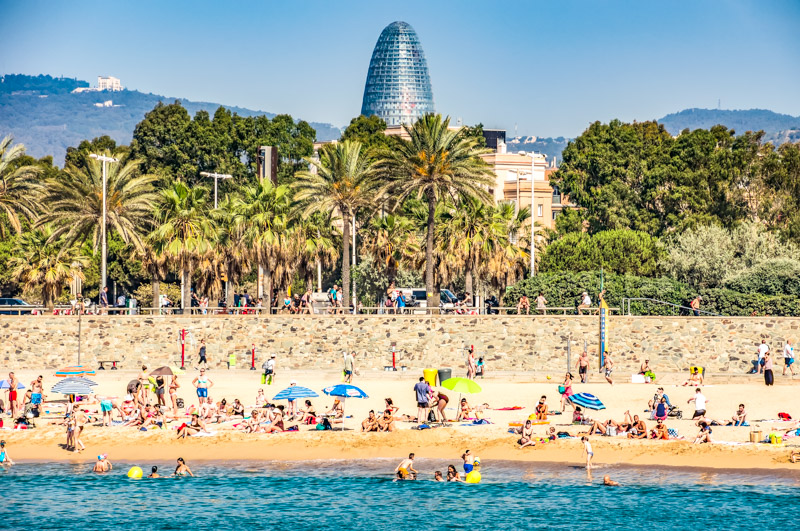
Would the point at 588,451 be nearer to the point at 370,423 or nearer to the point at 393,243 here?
the point at 370,423

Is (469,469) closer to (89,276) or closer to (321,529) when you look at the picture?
(321,529)

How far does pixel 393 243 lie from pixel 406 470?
27.4m

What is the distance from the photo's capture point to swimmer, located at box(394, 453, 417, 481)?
1198 inches

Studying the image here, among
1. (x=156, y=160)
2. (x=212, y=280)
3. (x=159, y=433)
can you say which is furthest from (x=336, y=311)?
(x=156, y=160)

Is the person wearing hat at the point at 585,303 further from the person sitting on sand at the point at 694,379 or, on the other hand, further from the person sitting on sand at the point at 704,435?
the person sitting on sand at the point at 704,435

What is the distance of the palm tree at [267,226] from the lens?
169ft

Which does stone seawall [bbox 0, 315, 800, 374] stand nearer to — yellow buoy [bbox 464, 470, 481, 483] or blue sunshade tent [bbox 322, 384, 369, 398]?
blue sunshade tent [bbox 322, 384, 369, 398]

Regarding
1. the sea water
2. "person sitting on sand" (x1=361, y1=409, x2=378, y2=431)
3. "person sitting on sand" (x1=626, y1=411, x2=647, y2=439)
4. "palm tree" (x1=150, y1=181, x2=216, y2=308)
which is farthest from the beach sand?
"palm tree" (x1=150, y1=181, x2=216, y2=308)

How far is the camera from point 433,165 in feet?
163

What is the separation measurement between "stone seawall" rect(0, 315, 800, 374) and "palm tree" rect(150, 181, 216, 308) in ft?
10.5

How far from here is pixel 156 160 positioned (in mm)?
80062

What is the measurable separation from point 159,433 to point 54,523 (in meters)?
7.45

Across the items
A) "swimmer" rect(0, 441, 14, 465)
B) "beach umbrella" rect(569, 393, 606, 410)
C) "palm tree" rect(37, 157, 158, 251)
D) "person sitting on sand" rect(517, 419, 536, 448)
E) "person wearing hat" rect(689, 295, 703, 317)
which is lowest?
"swimmer" rect(0, 441, 14, 465)

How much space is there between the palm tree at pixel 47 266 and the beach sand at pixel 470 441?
1676cm
